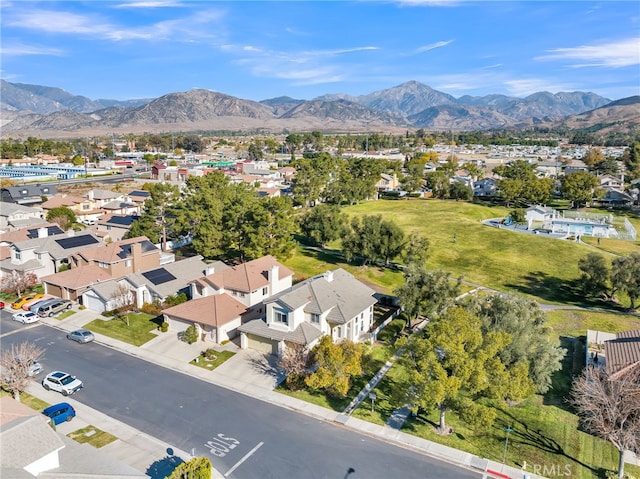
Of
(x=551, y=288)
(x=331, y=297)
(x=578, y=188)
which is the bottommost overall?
(x=551, y=288)

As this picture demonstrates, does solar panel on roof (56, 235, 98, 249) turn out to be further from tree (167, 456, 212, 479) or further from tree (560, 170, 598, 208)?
tree (560, 170, 598, 208)

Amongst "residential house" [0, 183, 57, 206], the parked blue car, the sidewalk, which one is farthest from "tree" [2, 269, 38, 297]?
"residential house" [0, 183, 57, 206]

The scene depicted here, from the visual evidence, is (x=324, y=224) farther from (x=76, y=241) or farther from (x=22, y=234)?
(x=22, y=234)

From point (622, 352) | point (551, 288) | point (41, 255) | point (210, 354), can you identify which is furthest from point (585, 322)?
point (41, 255)

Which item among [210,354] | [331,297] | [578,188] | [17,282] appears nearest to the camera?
[210,354]

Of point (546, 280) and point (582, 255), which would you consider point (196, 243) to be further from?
point (582, 255)
